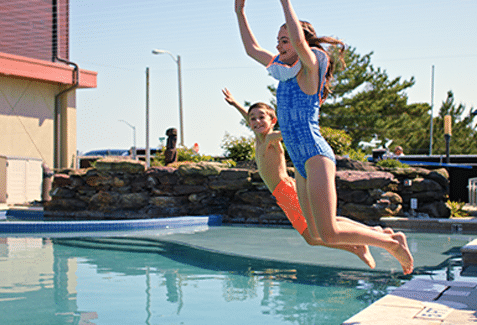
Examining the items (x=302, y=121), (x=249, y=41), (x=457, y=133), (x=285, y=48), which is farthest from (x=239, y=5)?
(x=457, y=133)

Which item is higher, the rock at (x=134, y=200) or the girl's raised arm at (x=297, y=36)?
the girl's raised arm at (x=297, y=36)

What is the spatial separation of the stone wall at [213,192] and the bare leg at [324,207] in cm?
1090

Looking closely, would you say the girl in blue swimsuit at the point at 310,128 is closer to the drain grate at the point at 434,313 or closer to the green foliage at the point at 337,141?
the drain grate at the point at 434,313

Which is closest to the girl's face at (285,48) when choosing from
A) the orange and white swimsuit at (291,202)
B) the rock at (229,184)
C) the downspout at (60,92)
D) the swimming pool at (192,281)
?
the orange and white swimsuit at (291,202)

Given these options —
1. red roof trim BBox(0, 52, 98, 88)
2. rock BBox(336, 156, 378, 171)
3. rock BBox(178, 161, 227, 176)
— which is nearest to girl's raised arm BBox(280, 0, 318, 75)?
rock BBox(336, 156, 378, 171)

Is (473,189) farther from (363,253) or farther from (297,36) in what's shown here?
(297,36)

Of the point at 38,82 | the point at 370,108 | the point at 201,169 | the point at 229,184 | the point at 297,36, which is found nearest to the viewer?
the point at 297,36

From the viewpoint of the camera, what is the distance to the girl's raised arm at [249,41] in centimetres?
377

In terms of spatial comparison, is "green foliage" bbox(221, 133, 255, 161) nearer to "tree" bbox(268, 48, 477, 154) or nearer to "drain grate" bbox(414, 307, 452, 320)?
"drain grate" bbox(414, 307, 452, 320)

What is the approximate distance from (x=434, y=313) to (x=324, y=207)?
181cm

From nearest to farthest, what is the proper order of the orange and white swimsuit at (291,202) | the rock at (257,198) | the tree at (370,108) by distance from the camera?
the orange and white swimsuit at (291,202) < the rock at (257,198) < the tree at (370,108)

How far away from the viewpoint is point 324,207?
127 inches

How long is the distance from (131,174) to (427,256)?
11.0 m

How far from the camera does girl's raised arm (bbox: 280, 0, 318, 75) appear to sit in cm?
306
